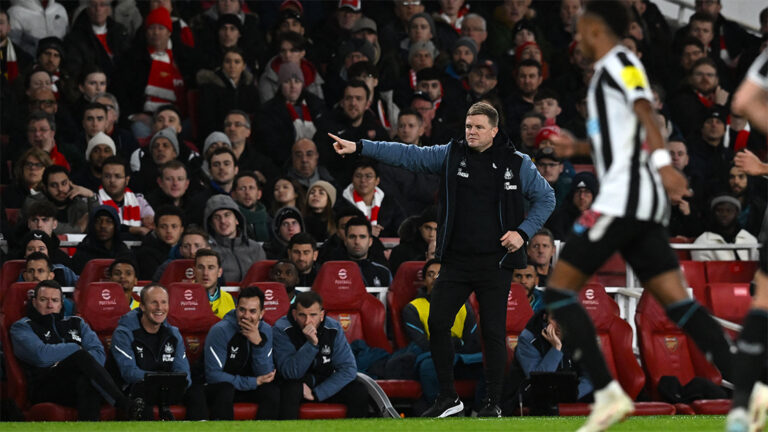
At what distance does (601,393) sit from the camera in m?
5.52

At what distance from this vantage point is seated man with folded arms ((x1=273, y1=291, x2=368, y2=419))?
10117 mm

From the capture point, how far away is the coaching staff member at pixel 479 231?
8.57 m

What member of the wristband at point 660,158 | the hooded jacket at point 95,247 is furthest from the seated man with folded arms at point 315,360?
the wristband at point 660,158

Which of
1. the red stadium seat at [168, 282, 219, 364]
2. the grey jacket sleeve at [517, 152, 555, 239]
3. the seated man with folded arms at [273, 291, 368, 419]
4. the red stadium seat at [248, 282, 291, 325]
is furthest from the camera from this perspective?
the red stadium seat at [248, 282, 291, 325]

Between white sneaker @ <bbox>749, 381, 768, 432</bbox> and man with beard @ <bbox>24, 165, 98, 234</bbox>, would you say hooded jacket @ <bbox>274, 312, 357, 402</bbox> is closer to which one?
man with beard @ <bbox>24, 165, 98, 234</bbox>

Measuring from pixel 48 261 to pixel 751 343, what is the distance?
6899 millimetres

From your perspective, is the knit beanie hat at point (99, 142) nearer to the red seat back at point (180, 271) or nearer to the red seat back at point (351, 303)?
the red seat back at point (180, 271)

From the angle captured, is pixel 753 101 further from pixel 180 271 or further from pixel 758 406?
pixel 180 271

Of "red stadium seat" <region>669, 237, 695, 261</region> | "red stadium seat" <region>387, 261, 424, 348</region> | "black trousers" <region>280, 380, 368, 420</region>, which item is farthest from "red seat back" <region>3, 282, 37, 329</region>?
"red stadium seat" <region>669, 237, 695, 261</region>

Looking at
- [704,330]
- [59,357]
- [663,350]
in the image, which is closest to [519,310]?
[663,350]

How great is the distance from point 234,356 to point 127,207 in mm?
2847

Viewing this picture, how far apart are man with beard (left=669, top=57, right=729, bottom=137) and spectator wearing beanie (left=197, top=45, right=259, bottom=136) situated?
5198mm

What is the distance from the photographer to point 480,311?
28.8 ft

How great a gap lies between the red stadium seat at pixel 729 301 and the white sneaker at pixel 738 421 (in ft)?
21.4
